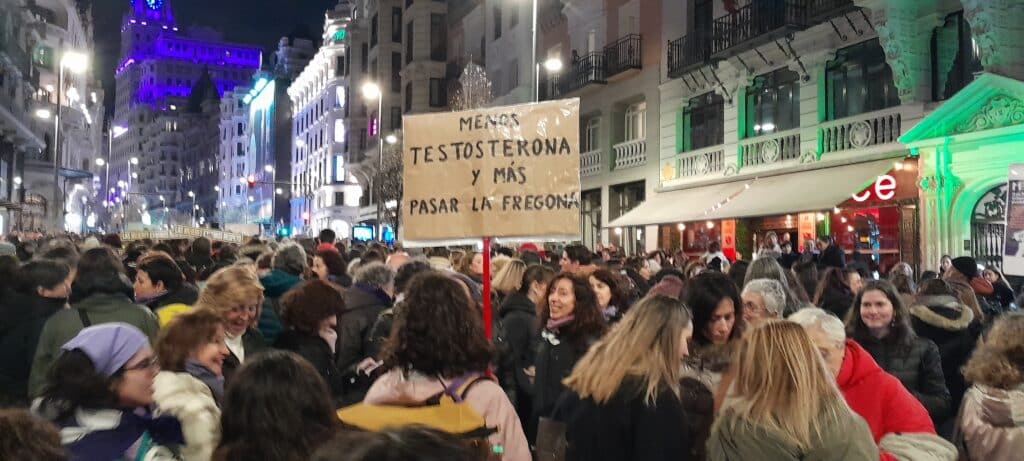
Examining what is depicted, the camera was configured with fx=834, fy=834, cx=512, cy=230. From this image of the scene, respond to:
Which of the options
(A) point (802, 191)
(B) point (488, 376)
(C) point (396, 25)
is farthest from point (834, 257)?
(C) point (396, 25)

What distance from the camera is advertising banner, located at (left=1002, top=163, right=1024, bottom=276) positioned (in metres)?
10.3

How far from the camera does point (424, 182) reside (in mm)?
6066

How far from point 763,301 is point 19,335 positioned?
525cm

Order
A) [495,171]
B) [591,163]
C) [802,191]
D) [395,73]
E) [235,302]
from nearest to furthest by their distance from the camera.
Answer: [235,302] < [495,171] < [802,191] < [591,163] < [395,73]

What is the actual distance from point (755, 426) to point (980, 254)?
14519mm

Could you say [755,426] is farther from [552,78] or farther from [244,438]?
[552,78]

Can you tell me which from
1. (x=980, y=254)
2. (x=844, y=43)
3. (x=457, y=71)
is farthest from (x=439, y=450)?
(x=457, y=71)

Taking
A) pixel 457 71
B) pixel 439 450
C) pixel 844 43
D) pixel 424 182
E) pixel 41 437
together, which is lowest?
pixel 41 437

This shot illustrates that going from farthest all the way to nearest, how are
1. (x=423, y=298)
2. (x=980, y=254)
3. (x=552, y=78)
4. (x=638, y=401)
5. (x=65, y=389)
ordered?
(x=552, y=78), (x=980, y=254), (x=423, y=298), (x=638, y=401), (x=65, y=389)

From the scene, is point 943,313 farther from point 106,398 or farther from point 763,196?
point 763,196

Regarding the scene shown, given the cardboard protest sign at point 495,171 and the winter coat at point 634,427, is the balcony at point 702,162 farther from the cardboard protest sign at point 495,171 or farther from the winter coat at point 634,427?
the winter coat at point 634,427

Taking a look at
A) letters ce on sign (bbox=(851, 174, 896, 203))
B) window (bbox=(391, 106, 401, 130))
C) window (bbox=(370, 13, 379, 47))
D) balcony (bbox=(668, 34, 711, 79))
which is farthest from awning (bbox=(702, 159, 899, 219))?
window (bbox=(370, 13, 379, 47))

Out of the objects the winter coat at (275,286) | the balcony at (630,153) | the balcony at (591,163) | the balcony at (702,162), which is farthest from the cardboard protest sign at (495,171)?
the balcony at (591,163)

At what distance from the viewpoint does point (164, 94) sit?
7082 inches
